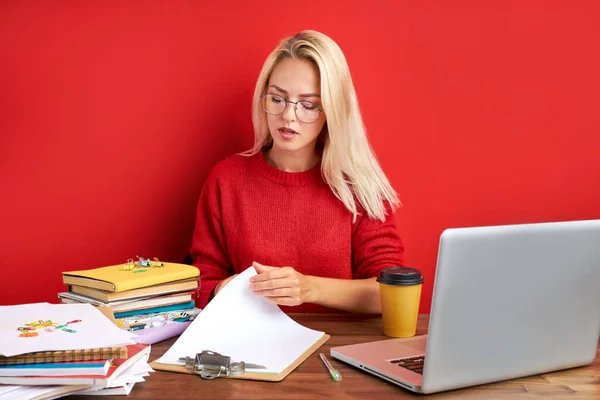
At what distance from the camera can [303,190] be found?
2109 millimetres

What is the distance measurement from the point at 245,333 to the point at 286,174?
2.36 ft

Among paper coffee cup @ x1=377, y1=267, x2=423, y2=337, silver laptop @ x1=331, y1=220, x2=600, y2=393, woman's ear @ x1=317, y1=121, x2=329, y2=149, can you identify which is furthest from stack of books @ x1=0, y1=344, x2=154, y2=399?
woman's ear @ x1=317, y1=121, x2=329, y2=149

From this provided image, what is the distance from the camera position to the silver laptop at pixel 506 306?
113 centimetres

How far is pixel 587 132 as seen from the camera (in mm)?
2203

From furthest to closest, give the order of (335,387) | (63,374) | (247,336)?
(247,336) < (335,387) < (63,374)

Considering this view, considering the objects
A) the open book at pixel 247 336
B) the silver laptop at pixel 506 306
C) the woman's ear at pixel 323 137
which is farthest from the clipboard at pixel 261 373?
the woman's ear at pixel 323 137

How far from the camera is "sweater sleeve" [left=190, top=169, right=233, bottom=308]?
2088mm

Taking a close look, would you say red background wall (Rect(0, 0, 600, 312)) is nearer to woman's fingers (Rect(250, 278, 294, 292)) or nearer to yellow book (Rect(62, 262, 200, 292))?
yellow book (Rect(62, 262, 200, 292))

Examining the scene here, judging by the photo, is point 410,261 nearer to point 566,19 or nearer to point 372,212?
point 372,212

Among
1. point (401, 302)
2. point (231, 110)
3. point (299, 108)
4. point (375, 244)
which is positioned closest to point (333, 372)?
point (401, 302)

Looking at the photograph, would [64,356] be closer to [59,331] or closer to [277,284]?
[59,331]

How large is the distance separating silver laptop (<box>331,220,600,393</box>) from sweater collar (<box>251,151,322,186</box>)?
2.83ft

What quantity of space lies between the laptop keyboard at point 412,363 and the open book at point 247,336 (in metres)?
0.19

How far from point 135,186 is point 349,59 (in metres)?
0.77
